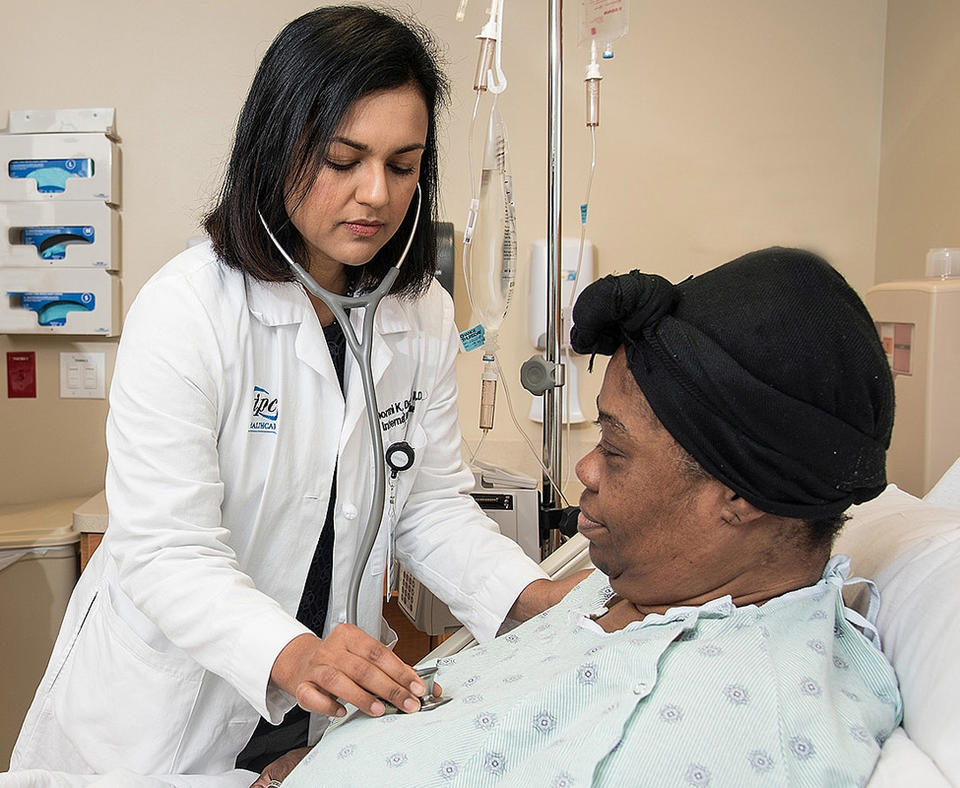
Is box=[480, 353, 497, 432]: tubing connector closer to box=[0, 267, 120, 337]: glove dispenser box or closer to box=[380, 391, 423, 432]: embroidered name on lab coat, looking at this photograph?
box=[380, 391, 423, 432]: embroidered name on lab coat

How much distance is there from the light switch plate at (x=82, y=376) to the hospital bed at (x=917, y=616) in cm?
214

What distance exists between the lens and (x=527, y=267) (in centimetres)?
266

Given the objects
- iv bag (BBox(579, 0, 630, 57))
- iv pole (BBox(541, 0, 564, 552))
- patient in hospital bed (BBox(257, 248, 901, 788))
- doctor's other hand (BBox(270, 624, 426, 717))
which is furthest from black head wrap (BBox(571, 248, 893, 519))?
iv bag (BBox(579, 0, 630, 57))

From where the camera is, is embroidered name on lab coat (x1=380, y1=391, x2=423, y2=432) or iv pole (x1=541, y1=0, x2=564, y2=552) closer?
embroidered name on lab coat (x1=380, y1=391, x2=423, y2=432)

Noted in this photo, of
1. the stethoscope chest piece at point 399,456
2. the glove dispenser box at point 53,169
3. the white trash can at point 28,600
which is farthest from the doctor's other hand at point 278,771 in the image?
the glove dispenser box at point 53,169

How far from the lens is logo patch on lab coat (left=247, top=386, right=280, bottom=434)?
1254 millimetres

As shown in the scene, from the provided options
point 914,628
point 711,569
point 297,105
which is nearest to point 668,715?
point 711,569

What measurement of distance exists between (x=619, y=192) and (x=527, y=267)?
1.09 feet

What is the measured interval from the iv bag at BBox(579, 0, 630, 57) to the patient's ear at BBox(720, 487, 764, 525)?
1.25 meters

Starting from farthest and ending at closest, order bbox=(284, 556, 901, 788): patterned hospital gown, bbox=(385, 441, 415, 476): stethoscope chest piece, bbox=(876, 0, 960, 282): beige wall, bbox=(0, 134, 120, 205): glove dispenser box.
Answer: bbox=(0, 134, 120, 205): glove dispenser box
bbox=(876, 0, 960, 282): beige wall
bbox=(385, 441, 415, 476): stethoscope chest piece
bbox=(284, 556, 901, 788): patterned hospital gown

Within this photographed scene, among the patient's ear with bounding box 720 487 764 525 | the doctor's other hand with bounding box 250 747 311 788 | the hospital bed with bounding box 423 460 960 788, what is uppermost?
the patient's ear with bounding box 720 487 764 525

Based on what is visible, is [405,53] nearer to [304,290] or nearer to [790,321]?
[304,290]

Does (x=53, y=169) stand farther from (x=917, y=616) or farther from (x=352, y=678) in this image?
(x=917, y=616)

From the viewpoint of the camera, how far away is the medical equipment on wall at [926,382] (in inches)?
62.4
